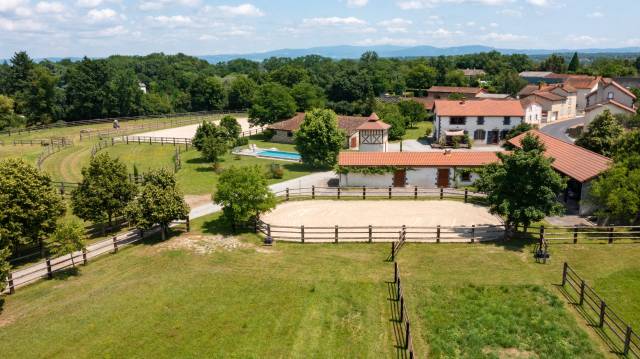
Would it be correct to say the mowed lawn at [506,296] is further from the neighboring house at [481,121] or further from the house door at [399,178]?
the neighboring house at [481,121]

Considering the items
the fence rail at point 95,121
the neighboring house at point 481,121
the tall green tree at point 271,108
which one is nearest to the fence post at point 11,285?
the neighboring house at point 481,121

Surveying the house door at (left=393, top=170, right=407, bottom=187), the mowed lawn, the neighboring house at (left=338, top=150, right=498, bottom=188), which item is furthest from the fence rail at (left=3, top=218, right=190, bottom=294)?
the house door at (left=393, top=170, right=407, bottom=187)

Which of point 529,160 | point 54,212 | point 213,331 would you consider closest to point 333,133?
point 529,160

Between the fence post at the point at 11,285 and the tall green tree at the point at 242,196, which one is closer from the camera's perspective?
the fence post at the point at 11,285

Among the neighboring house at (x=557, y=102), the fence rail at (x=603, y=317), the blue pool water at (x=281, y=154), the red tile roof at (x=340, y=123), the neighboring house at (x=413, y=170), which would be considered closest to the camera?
the fence rail at (x=603, y=317)

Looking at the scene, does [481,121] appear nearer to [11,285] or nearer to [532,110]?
[532,110]
